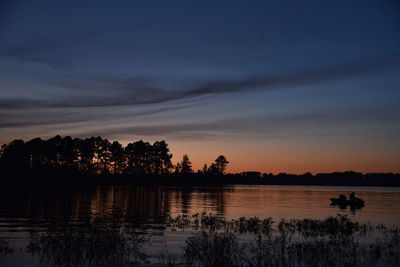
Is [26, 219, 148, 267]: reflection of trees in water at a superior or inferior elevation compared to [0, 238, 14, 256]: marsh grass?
superior

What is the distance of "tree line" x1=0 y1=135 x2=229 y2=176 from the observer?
398ft

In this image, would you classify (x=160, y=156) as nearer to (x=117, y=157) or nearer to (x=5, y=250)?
(x=117, y=157)

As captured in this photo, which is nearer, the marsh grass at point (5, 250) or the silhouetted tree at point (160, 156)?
the marsh grass at point (5, 250)

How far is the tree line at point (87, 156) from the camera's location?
121 m

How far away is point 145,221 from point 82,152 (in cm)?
11088

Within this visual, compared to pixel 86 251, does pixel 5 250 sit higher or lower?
lower

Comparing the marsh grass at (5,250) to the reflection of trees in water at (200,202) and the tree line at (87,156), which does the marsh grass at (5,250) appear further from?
the tree line at (87,156)

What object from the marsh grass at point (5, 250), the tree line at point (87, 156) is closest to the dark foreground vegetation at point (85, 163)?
the tree line at point (87, 156)

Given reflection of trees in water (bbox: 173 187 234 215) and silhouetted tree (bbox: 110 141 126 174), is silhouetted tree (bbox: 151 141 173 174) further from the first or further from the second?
reflection of trees in water (bbox: 173 187 234 215)

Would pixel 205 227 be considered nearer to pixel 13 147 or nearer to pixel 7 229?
pixel 7 229

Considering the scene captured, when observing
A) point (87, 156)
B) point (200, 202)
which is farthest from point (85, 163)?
point (200, 202)

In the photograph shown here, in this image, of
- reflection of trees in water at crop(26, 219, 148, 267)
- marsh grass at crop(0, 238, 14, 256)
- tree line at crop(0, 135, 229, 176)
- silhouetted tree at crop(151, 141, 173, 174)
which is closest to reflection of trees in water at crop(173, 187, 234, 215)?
marsh grass at crop(0, 238, 14, 256)

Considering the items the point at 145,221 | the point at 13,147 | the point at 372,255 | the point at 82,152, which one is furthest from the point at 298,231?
the point at 82,152

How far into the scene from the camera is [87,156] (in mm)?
143750
